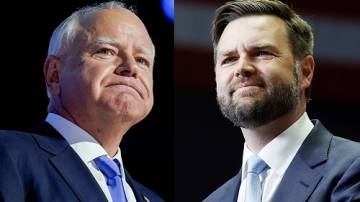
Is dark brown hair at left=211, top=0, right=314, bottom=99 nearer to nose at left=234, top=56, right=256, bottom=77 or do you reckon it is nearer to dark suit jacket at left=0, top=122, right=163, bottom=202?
nose at left=234, top=56, right=256, bottom=77

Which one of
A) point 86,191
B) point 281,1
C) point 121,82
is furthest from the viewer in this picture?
point 281,1

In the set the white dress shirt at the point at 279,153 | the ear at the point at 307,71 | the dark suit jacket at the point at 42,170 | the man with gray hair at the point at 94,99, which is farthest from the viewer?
the ear at the point at 307,71

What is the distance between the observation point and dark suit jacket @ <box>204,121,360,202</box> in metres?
1.97

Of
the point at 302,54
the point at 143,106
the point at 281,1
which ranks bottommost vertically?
the point at 143,106

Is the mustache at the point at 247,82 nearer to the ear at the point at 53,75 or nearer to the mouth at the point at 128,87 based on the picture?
the mouth at the point at 128,87

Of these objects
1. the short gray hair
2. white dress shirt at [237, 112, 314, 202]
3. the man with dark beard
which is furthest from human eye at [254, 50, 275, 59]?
the short gray hair

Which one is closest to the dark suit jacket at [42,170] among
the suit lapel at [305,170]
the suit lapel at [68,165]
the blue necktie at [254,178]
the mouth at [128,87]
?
the suit lapel at [68,165]

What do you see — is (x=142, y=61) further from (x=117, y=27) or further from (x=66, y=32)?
(x=66, y=32)

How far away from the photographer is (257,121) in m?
2.17

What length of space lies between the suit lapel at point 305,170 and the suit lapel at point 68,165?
581 mm

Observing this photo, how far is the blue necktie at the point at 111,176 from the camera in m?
2.04

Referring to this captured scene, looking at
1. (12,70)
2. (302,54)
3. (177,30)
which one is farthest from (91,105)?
(302,54)

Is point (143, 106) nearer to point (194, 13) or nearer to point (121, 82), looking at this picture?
point (121, 82)

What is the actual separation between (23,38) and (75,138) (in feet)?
1.23
